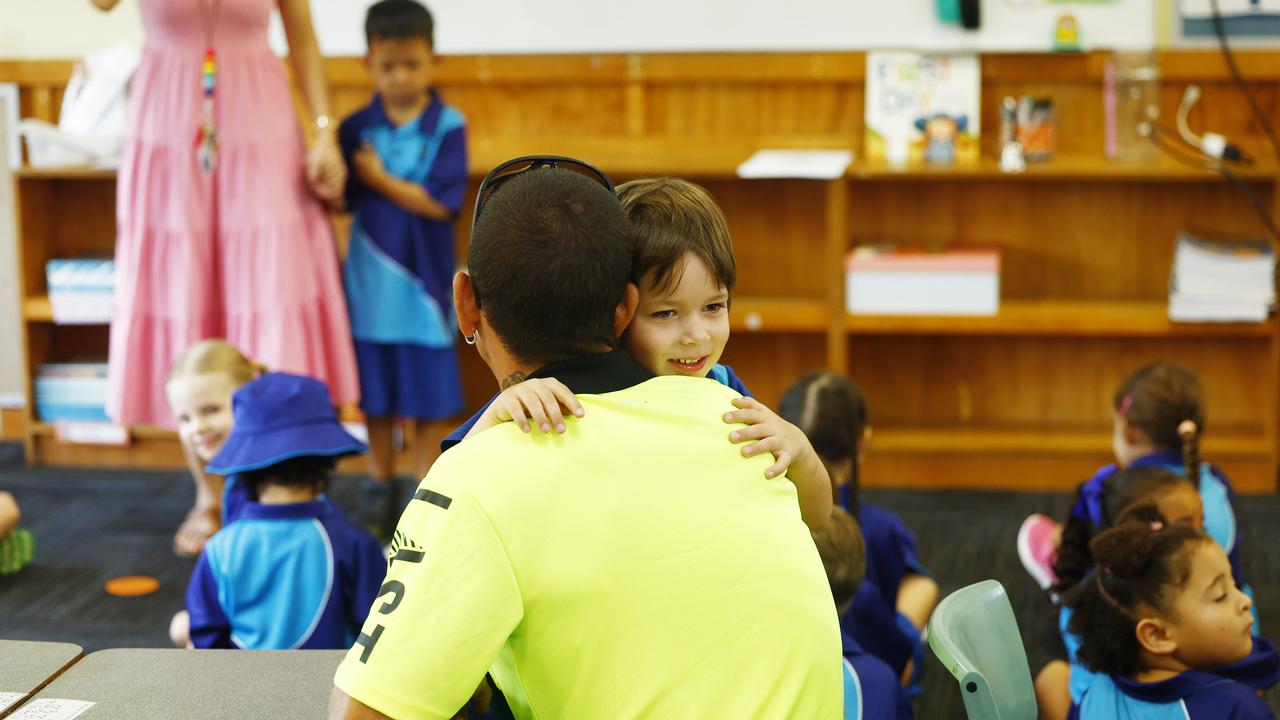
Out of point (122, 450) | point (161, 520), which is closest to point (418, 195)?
point (161, 520)

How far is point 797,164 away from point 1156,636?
2210mm

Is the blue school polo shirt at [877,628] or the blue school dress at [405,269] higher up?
the blue school dress at [405,269]

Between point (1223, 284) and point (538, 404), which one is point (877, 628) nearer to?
point (538, 404)

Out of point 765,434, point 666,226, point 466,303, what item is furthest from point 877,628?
point 466,303

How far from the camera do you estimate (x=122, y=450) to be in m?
4.43

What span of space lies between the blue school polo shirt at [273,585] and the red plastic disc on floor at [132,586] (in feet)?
3.98

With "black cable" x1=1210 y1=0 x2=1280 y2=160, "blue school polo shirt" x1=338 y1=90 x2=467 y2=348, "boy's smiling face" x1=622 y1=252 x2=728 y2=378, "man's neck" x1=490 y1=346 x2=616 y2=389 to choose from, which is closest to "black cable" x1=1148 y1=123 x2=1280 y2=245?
"black cable" x1=1210 y1=0 x2=1280 y2=160

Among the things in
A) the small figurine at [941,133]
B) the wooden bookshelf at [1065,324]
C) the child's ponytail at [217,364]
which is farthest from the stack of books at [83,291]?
the small figurine at [941,133]

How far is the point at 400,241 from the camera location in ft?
12.0

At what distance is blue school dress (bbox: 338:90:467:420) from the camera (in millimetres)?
3602

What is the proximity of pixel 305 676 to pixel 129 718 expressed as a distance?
165 mm

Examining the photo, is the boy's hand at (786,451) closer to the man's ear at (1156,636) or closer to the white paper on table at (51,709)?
the white paper on table at (51,709)

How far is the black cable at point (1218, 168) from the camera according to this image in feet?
12.6

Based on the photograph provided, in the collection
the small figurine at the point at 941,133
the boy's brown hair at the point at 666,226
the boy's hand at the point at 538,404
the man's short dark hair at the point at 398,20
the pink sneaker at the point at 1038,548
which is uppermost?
the man's short dark hair at the point at 398,20
